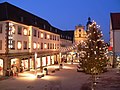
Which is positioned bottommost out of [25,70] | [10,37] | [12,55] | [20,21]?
[25,70]

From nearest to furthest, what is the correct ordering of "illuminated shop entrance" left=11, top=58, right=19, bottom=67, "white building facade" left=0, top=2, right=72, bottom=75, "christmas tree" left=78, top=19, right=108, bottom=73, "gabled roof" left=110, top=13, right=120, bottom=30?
"christmas tree" left=78, top=19, right=108, bottom=73
"white building facade" left=0, top=2, right=72, bottom=75
"illuminated shop entrance" left=11, top=58, right=19, bottom=67
"gabled roof" left=110, top=13, right=120, bottom=30

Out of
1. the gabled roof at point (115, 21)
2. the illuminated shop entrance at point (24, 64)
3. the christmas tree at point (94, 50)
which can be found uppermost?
the gabled roof at point (115, 21)

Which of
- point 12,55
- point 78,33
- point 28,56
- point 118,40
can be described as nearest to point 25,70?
point 28,56

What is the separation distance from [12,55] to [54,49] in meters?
30.1

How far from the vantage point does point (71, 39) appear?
9331 cm

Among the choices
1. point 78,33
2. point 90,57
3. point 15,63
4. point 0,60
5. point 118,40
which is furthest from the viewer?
point 78,33

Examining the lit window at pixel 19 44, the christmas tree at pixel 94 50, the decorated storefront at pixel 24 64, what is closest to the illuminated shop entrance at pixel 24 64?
the decorated storefront at pixel 24 64

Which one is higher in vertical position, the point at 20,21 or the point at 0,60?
the point at 20,21

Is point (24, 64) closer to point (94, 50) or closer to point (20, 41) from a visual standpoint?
point (20, 41)

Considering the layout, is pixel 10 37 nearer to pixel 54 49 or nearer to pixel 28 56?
pixel 28 56

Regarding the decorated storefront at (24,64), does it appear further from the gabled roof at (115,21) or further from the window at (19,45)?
the gabled roof at (115,21)

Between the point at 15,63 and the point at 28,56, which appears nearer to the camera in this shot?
the point at 15,63

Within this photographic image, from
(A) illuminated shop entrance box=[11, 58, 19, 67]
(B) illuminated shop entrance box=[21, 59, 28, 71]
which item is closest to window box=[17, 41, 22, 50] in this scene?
(A) illuminated shop entrance box=[11, 58, 19, 67]

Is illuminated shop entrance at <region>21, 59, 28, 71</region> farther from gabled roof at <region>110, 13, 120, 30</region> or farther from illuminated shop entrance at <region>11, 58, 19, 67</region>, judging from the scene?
gabled roof at <region>110, 13, 120, 30</region>
